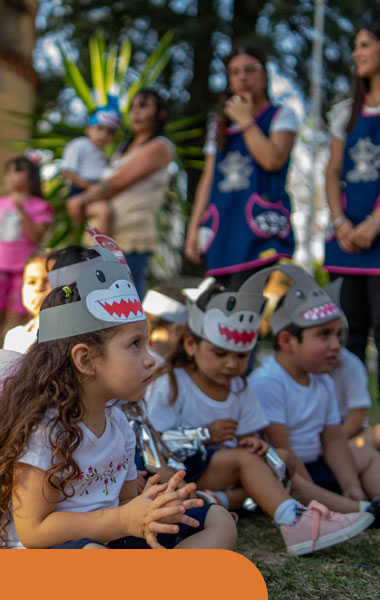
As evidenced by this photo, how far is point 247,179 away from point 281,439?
4.06 ft

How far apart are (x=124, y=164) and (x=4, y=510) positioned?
2701 millimetres

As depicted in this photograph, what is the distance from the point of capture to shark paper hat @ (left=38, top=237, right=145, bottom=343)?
173 cm

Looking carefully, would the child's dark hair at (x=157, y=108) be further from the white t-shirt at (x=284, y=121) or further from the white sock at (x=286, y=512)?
the white sock at (x=286, y=512)

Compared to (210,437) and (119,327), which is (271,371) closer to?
(210,437)

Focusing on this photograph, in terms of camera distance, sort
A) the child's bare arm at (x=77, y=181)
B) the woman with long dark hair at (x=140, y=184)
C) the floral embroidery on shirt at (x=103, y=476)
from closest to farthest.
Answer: the floral embroidery on shirt at (x=103, y=476)
the woman with long dark hair at (x=140, y=184)
the child's bare arm at (x=77, y=181)

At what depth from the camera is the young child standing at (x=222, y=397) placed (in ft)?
8.04

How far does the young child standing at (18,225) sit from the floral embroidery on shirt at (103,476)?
2755 millimetres

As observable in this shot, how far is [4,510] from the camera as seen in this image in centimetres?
168

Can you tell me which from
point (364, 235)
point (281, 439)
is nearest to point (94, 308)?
point (281, 439)

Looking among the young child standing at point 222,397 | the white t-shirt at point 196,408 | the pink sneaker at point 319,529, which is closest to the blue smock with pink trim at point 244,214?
the young child standing at point 222,397

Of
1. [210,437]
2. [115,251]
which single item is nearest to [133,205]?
[210,437]

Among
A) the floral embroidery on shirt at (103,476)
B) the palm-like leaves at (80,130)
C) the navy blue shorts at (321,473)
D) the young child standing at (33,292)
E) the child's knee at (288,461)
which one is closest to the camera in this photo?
the floral embroidery on shirt at (103,476)

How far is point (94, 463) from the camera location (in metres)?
1.76

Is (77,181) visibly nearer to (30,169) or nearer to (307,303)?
(30,169)
